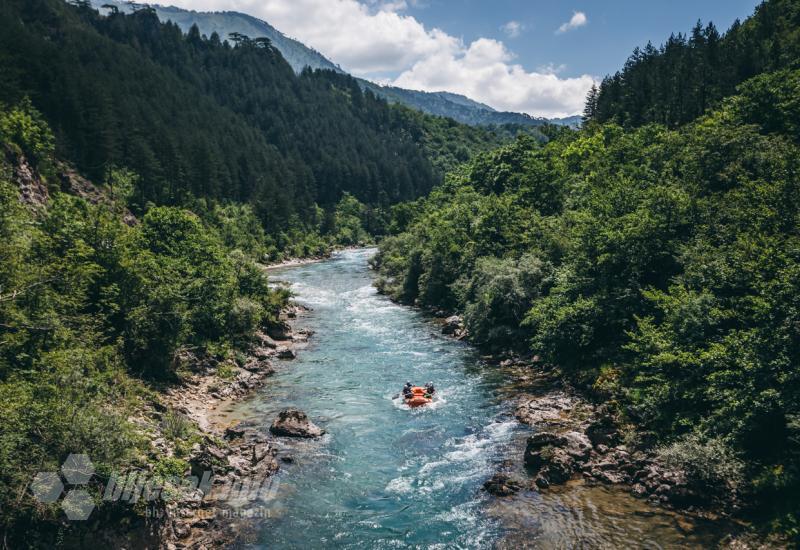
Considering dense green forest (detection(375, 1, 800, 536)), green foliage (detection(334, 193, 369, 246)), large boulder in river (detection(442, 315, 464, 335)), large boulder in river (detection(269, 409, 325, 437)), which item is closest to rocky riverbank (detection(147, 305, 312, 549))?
large boulder in river (detection(269, 409, 325, 437))

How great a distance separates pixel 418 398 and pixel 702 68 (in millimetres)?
71738

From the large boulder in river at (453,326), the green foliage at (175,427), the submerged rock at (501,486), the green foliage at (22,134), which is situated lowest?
the green foliage at (175,427)

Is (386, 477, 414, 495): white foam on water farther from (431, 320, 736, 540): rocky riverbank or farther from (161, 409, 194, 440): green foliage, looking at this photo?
(161, 409, 194, 440): green foliage

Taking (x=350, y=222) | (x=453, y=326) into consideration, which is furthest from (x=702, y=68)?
(x=350, y=222)

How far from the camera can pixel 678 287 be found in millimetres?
24688

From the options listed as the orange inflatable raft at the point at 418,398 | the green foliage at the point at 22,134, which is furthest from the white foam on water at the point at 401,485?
the green foliage at the point at 22,134

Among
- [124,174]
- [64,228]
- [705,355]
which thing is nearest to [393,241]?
[124,174]

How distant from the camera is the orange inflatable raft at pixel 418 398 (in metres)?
28.2

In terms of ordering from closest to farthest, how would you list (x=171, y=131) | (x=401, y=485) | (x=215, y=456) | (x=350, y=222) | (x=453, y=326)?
(x=401, y=485) → (x=215, y=456) → (x=453, y=326) → (x=171, y=131) → (x=350, y=222)

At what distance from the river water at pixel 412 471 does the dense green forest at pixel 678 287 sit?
388 centimetres

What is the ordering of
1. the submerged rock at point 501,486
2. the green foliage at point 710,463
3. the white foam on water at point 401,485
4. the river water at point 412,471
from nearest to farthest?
1. the river water at point 412,471
2. the green foliage at point 710,463
3. the submerged rock at point 501,486
4. the white foam on water at point 401,485

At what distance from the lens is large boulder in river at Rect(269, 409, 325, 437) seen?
24.5 meters

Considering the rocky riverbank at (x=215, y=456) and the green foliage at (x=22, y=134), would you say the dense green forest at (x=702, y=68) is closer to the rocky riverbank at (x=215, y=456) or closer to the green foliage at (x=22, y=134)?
the rocky riverbank at (x=215, y=456)

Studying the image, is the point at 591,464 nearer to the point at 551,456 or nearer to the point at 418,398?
the point at 551,456
